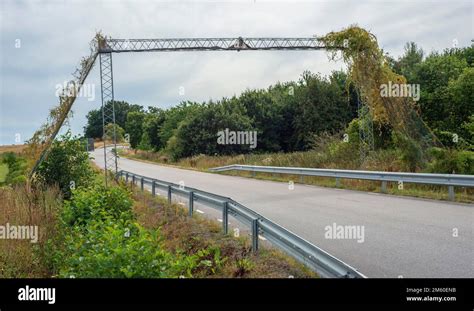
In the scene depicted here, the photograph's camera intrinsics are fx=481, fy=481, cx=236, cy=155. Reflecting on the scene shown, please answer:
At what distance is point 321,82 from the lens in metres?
58.2

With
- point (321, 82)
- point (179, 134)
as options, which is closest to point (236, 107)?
point (179, 134)

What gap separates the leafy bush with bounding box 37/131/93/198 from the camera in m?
16.3

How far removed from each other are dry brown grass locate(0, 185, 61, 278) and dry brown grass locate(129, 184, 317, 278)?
2.14 m

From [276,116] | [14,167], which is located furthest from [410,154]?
[276,116]

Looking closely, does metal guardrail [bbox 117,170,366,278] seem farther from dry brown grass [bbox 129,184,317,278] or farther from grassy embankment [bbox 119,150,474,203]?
grassy embankment [bbox 119,150,474,203]

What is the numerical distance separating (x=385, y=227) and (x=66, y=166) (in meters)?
11.2

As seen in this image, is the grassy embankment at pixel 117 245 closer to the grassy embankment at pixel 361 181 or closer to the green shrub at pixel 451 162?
the grassy embankment at pixel 361 181

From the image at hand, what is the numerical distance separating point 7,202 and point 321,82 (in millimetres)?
50582

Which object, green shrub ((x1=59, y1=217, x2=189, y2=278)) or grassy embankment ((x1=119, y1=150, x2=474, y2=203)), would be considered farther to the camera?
grassy embankment ((x1=119, y1=150, x2=474, y2=203))

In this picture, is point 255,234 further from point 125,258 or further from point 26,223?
point 26,223

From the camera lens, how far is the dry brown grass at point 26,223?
27.9ft

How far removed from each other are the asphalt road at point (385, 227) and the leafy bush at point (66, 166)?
5.35 metres

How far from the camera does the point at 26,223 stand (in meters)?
9.81

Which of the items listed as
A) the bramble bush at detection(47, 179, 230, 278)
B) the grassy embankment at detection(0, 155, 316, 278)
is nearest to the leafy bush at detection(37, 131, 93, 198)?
the grassy embankment at detection(0, 155, 316, 278)
